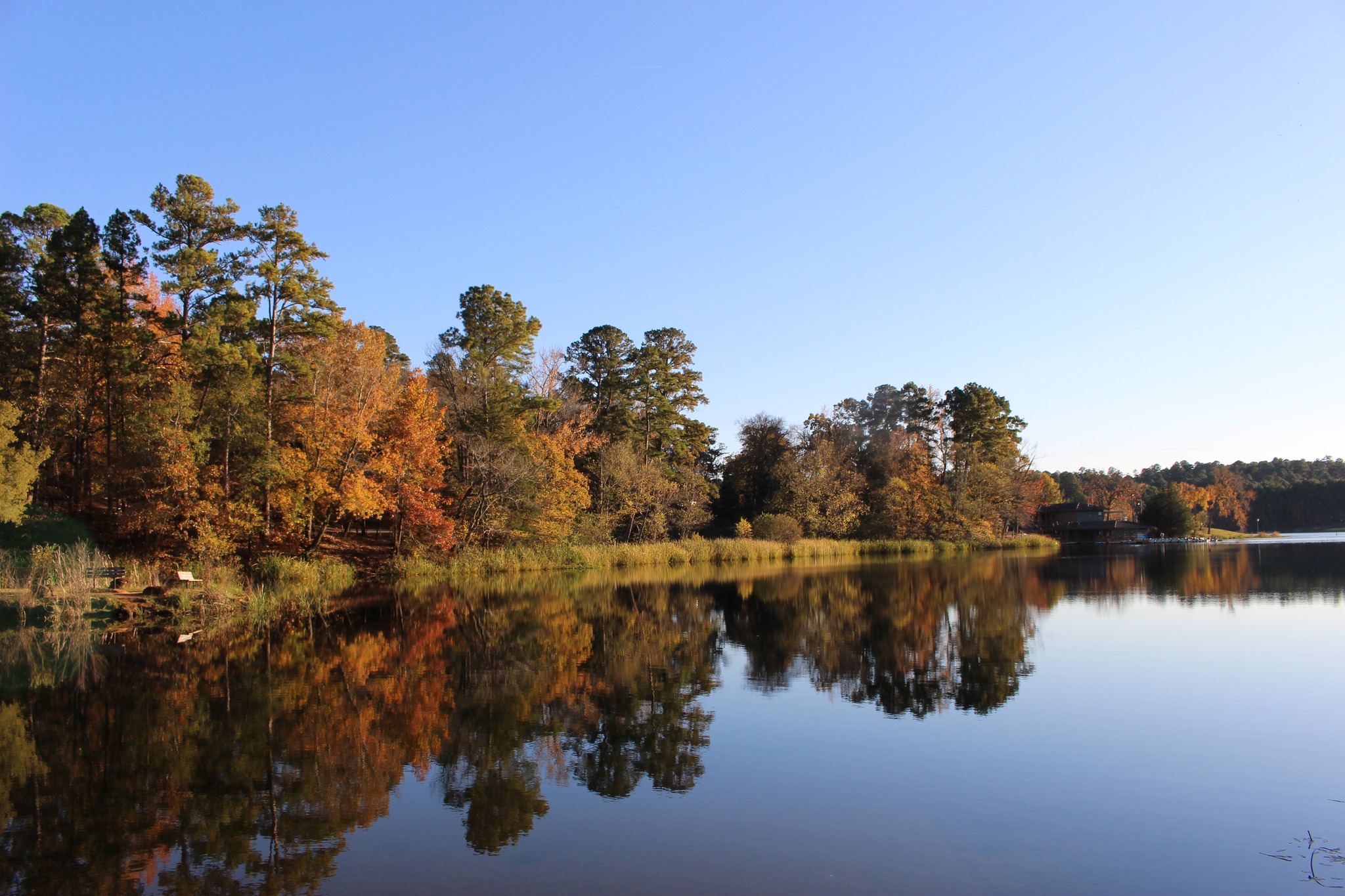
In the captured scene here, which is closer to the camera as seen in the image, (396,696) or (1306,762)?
(1306,762)

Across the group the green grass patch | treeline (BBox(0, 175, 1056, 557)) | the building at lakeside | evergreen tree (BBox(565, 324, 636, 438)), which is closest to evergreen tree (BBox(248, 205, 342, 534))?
treeline (BBox(0, 175, 1056, 557))

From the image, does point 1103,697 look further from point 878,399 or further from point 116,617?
point 878,399

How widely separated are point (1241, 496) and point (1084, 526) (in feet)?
182

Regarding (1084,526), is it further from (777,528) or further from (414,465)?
(414,465)

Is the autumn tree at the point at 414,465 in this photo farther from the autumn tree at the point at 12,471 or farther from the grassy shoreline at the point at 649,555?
the autumn tree at the point at 12,471

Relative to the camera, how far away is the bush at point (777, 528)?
162 ft

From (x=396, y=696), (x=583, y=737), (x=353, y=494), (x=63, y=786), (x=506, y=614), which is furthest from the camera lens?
(x=353, y=494)

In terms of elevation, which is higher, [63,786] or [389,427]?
[389,427]

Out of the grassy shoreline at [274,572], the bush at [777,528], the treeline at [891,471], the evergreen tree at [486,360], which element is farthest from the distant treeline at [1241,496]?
the evergreen tree at [486,360]

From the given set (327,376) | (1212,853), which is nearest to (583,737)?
(1212,853)

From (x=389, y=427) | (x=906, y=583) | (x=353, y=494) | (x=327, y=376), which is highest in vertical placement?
(x=327, y=376)

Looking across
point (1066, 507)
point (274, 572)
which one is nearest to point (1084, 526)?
point (1066, 507)

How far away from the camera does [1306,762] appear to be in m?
8.47

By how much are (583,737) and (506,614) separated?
11834 millimetres
